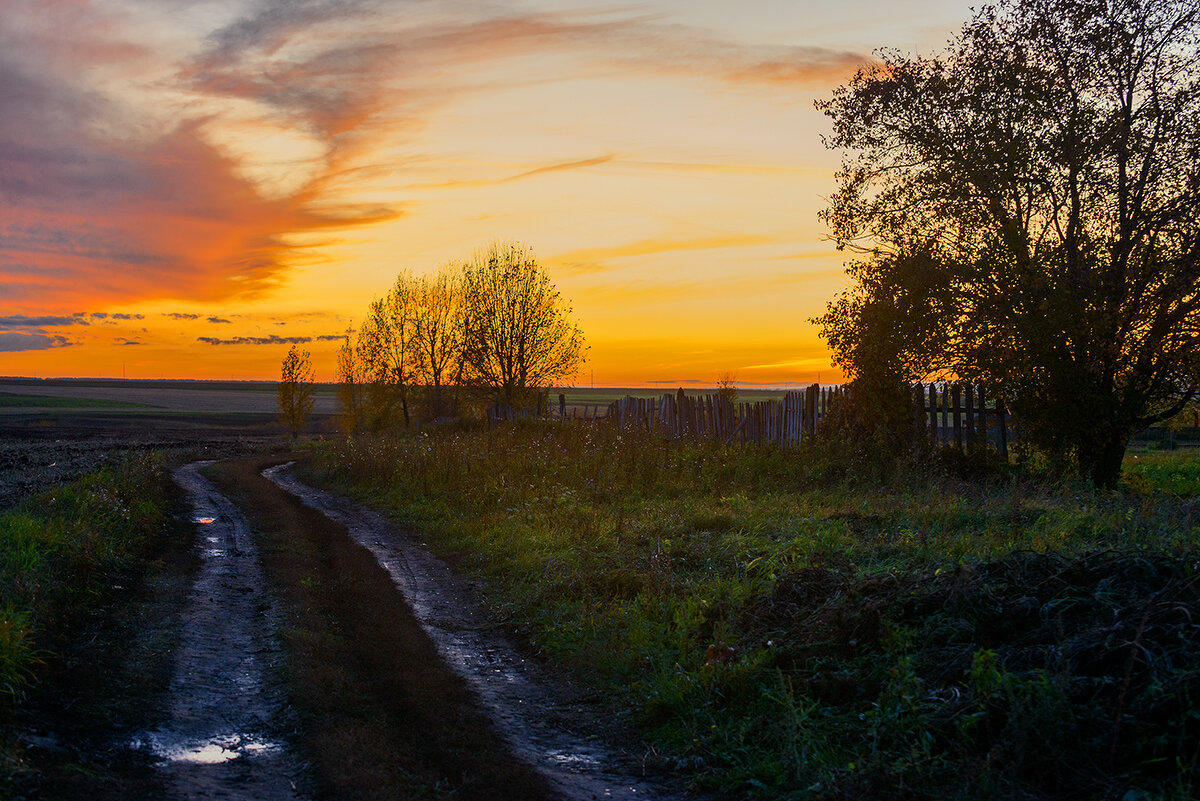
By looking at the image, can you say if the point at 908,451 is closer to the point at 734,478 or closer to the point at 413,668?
the point at 734,478

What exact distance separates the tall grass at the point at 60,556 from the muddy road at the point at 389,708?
3.74 ft

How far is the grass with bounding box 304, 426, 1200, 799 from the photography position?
472cm

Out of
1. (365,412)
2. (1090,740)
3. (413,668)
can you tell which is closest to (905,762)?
(1090,740)

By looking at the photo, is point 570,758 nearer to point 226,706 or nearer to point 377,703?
point 377,703

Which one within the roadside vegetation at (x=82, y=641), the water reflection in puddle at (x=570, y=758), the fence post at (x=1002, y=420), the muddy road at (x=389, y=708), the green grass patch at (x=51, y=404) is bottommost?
the water reflection in puddle at (x=570, y=758)

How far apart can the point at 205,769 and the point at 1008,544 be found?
26.2ft

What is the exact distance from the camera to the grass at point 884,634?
15.5 ft

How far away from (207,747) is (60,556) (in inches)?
219

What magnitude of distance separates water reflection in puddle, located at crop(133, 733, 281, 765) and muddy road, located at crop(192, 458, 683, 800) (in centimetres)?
2

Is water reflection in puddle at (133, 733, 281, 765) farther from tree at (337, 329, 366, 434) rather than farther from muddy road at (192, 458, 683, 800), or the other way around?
tree at (337, 329, 366, 434)

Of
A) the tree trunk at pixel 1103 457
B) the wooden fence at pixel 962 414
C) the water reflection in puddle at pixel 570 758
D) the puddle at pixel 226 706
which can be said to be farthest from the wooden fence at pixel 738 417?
the water reflection in puddle at pixel 570 758

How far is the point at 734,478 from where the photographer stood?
17.0 metres

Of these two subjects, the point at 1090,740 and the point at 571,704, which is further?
the point at 571,704

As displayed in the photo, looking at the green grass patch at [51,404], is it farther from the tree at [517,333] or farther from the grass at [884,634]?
the grass at [884,634]
